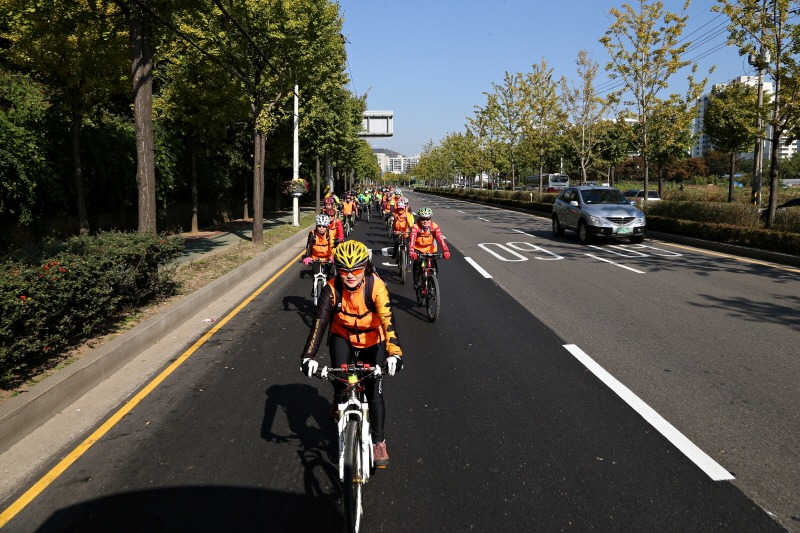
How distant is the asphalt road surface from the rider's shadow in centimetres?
2

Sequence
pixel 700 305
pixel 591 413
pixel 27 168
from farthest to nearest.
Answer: pixel 27 168 < pixel 700 305 < pixel 591 413

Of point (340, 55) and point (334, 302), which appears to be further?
point (340, 55)

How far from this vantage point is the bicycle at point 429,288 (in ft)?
26.8

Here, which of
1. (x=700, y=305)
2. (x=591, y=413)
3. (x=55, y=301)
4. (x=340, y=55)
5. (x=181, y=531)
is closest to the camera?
(x=181, y=531)

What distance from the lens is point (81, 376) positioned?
5305 millimetres

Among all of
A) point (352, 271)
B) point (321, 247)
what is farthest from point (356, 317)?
point (321, 247)

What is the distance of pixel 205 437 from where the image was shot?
4391 millimetres

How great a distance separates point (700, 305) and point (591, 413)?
534 cm

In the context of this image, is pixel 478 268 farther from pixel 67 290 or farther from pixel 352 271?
pixel 352 271

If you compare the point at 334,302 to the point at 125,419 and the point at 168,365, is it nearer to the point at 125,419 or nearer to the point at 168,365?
the point at 125,419

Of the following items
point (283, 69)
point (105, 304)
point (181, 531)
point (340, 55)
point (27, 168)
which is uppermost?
point (340, 55)

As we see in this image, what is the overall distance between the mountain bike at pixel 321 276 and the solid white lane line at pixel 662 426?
4422 mm

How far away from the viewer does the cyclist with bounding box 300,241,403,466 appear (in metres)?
3.55

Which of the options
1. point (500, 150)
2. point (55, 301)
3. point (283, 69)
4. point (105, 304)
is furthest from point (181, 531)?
point (500, 150)
